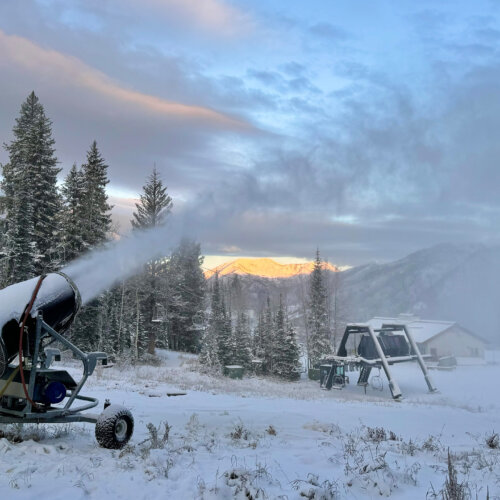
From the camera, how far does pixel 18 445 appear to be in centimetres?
641

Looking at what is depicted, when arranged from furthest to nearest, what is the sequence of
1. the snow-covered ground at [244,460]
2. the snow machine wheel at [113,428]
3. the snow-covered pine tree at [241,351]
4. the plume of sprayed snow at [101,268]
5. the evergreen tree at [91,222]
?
the snow-covered pine tree at [241,351]
the evergreen tree at [91,222]
the plume of sprayed snow at [101,268]
the snow machine wheel at [113,428]
the snow-covered ground at [244,460]

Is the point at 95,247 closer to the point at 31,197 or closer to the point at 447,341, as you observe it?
the point at 31,197

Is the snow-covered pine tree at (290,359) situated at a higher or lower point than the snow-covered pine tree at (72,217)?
lower

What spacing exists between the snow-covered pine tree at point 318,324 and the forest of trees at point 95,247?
0.44 ft

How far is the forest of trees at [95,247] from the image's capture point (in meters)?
30.8

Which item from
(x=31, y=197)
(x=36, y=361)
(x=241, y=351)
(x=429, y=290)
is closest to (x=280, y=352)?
(x=241, y=351)

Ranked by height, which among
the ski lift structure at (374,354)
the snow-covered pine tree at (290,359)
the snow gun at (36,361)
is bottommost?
the snow-covered pine tree at (290,359)

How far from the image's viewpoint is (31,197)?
30.9 metres

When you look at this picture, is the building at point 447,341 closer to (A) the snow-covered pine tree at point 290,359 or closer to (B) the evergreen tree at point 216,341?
(A) the snow-covered pine tree at point 290,359

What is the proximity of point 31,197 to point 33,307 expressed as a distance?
27291mm

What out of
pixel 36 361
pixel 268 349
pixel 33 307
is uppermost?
pixel 33 307

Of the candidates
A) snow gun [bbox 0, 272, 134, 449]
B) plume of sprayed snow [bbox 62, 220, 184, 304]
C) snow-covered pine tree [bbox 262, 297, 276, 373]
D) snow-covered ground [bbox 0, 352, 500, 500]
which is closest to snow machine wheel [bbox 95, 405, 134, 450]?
snow gun [bbox 0, 272, 134, 449]

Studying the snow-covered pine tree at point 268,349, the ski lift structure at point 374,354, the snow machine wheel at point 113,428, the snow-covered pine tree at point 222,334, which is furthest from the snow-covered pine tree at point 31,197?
the snow machine wheel at point 113,428

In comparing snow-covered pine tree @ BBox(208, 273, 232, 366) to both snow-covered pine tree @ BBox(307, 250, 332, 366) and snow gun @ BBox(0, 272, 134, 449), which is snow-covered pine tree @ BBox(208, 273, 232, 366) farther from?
snow gun @ BBox(0, 272, 134, 449)
